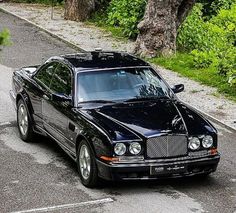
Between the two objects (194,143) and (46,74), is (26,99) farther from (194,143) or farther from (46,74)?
(194,143)

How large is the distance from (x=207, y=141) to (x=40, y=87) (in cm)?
323

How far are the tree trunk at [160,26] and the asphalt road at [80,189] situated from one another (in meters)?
7.80

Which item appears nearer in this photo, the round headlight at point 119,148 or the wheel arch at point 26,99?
the round headlight at point 119,148

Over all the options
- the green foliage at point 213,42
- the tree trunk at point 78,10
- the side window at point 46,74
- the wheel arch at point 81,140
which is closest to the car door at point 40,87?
the side window at point 46,74

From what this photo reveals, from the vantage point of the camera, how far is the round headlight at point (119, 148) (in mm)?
8867

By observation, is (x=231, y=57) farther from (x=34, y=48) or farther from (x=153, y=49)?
(x=34, y=48)

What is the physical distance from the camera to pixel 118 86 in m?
10.3

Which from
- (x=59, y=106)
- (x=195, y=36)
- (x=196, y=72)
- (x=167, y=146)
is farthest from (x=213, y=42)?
(x=167, y=146)

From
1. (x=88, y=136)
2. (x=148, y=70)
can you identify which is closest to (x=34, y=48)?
(x=148, y=70)

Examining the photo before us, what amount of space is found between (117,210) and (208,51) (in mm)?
11663

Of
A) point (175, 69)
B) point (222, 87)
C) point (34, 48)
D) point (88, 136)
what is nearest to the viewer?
point (88, 136)

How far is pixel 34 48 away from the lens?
21.4 m

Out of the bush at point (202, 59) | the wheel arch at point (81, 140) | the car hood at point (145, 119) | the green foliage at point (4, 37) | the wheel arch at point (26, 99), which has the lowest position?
the bush at point (202, 59)

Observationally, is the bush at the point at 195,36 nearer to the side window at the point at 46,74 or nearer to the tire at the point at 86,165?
the side window at the point at 46,74
